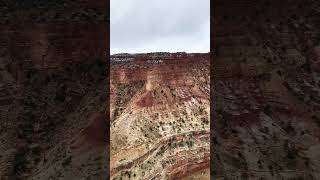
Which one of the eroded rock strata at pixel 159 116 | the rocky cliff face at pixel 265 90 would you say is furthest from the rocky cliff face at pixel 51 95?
the eroded rock strata at pixel 159 116

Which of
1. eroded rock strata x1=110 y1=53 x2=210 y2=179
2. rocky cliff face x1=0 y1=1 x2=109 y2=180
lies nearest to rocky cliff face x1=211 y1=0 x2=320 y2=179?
rocky cliff face x1=0 y1=1 x2=109 y2=180

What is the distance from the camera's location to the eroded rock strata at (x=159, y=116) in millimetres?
19984

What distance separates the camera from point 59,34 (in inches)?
312

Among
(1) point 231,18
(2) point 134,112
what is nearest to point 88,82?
(1) point 231,18

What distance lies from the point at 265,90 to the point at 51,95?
3262 millimetres

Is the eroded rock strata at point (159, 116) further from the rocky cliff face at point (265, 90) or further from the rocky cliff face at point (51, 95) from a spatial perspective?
the rocky cliff face at point (265, 90)

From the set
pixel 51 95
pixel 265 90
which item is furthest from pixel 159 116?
pixel 265 90

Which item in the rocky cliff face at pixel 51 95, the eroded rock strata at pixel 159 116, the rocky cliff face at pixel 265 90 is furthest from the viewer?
the eroded rock strata at pixel 159 116

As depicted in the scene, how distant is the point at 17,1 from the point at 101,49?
58.7 inches

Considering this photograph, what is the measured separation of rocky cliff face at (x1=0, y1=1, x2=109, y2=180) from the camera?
25.8 ft

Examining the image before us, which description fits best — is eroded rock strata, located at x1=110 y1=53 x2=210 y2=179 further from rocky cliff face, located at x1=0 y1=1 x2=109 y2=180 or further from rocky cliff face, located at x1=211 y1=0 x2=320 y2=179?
rocky cliff face, located at x1=211 y1=0 x2=320 y2=179

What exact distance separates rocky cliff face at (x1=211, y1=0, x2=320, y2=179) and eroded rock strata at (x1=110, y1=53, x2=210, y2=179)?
1113 centimetres

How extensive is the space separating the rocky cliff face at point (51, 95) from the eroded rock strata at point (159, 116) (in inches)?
409

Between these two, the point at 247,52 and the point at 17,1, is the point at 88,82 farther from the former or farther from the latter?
the point at 247,52
